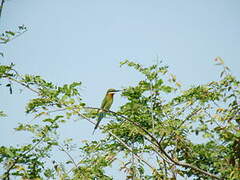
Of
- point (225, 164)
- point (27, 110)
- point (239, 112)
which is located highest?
point (27, 110)

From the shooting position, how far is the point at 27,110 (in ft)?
→ 11.8

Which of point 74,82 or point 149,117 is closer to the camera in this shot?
point 74,82

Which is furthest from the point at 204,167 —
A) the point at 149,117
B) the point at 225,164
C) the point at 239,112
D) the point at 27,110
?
the point at 27,110

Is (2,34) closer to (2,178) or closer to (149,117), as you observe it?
(2,178)

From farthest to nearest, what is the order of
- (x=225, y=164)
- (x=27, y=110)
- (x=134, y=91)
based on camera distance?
(x=134, y=91)
(x=27, y=110)
(x=225, y=164)

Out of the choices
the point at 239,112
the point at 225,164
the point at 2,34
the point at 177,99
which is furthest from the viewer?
the point at 177,99

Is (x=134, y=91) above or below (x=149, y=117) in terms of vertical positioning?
above

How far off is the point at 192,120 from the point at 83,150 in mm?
1869

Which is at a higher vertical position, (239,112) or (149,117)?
(149,117)

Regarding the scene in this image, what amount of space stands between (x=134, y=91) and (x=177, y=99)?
79cm

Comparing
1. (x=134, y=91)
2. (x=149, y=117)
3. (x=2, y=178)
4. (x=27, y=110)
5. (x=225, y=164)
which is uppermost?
(x=134, y=91)

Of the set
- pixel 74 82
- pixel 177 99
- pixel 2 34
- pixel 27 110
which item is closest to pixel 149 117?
pixel 177 99

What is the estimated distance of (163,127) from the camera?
411cm

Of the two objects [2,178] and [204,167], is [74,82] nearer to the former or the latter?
[2,178]
